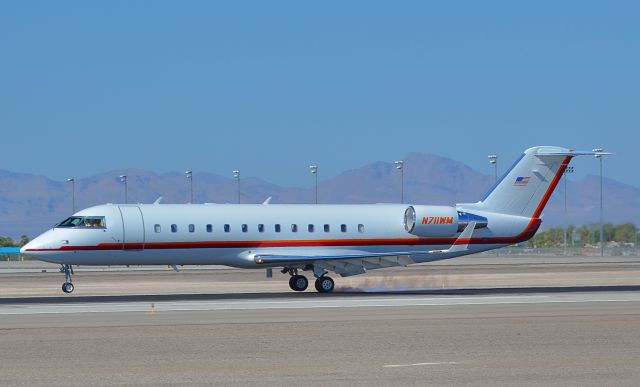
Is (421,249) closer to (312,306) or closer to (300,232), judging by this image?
(300,232)

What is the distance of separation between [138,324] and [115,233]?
13.7 meters

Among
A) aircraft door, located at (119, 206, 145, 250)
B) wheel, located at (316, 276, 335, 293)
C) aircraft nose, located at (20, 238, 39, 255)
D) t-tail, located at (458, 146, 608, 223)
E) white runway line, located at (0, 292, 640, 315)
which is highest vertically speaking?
t-tail, located at (458, 146, 608, 223)

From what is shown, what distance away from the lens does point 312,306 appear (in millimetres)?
34875

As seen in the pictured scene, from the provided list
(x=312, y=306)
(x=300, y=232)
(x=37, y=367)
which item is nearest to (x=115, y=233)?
(x=300, y=232)

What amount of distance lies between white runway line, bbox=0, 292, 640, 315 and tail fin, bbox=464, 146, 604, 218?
7.90 metres

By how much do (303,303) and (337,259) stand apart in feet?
22.8

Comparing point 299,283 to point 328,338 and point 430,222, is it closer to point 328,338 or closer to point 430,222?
point 430,222

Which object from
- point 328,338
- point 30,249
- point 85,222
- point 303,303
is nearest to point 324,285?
point 303,303

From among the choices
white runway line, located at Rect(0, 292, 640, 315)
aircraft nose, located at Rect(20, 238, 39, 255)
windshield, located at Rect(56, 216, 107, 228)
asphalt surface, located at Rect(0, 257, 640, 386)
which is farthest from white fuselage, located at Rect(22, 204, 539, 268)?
white runway line, located at Rect(0, 292, 640, 315)

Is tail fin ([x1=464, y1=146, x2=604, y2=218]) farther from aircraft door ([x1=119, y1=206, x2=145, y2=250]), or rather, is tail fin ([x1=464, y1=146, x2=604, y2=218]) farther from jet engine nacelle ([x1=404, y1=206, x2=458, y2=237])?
aircraft door ([x1=119, y1=206, x2=145, y2=250])

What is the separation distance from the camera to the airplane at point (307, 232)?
41875 mm

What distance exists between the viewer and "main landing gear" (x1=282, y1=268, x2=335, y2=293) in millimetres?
43156

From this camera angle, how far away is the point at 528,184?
47000 millimetres

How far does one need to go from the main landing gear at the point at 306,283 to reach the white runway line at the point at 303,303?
3.94 m
